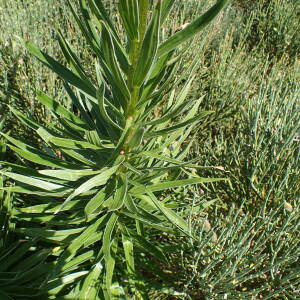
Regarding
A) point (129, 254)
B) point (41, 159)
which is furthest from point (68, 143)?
point (129, 254)

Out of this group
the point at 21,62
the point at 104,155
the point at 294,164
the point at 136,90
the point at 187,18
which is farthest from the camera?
the point at 187,18

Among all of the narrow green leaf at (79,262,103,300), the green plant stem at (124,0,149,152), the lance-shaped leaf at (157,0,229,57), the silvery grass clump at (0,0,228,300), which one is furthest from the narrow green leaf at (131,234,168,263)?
the lance-shaped leaf at (157,0,229,57)

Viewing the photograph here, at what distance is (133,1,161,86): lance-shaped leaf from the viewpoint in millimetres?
747

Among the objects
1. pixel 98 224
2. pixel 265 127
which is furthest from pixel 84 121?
pixel 265 127

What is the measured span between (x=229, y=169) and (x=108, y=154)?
982 millimetres

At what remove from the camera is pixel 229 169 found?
1949mm

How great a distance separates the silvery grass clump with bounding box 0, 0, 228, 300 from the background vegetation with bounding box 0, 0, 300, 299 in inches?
5.7

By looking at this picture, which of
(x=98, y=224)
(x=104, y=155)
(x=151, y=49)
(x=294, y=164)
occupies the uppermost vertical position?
(x=151, y=49)

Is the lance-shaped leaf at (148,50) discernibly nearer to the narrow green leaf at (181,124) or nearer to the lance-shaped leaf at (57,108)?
the narrow green leaf at (181,124)

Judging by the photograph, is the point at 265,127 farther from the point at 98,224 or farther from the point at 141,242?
the point at 98,224

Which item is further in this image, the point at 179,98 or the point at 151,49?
the point at 179,98

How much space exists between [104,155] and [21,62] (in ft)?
Result: 5.65

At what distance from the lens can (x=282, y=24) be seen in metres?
3.89

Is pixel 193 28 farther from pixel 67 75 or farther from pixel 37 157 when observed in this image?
pixel 37 157
